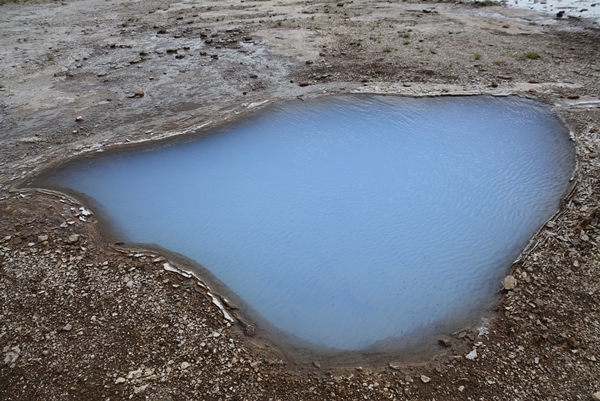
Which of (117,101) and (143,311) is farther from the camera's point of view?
(117,101)

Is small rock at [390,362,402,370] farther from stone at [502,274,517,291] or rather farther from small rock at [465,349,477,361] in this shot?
stone at [502,274,517,291]

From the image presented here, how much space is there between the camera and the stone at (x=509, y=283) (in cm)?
394

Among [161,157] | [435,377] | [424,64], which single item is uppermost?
[424,64]

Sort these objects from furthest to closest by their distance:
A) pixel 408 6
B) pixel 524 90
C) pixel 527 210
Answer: pixel 408 6 < pixel 524 90 < pixel 527 210

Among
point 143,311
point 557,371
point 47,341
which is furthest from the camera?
point 143,311

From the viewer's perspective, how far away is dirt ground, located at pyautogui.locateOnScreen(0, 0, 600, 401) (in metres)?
3.24

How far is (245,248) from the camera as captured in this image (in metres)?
4.73

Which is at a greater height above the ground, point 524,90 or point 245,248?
point 524,90

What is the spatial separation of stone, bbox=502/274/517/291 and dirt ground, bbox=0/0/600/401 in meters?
0.07

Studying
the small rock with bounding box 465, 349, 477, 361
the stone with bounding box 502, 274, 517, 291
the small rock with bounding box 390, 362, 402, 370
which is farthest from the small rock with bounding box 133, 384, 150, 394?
the stone with bounding box 502, 274, 517, 291

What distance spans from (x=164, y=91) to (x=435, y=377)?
23.2 ft

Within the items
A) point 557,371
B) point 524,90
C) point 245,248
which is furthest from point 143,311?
point 524,90

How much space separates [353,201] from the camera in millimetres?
5352

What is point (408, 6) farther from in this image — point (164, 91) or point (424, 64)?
point (164, 91)
